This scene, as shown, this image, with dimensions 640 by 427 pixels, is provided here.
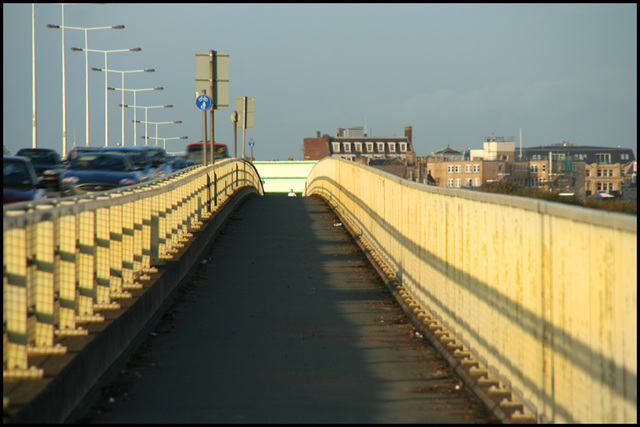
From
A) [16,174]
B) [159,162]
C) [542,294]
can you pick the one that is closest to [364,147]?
[159,162]

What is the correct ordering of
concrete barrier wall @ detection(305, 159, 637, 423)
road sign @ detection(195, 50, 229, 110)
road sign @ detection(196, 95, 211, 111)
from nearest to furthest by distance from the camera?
1. concrete barrier wall @ detection(305, 159, 637, 423)
2. road sign @ detection(196, 95, 211, 111)
3. road sign @ detection(195, 50, 229, 110)

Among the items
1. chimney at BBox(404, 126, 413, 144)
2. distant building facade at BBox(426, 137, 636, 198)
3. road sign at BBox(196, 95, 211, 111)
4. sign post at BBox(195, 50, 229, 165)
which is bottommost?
distant building facade at BBox(426, 137, 636, 198)

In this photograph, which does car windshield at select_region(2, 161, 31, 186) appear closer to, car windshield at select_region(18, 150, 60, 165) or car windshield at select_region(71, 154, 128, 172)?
car windshield at select_region(71, 154, 128, 172)

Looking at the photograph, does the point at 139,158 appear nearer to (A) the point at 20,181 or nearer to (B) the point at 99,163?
(B) the point at 99,163

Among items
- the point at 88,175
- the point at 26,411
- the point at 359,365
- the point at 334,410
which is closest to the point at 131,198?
the point at 359,365

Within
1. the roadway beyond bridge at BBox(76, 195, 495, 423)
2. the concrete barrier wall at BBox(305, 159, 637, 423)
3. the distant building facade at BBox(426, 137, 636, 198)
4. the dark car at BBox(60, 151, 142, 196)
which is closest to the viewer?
the concrete barrier wall at BBox(305, 159, 637, 423)

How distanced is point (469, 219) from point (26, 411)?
14.4 feet

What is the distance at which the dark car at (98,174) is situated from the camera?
76.7ft

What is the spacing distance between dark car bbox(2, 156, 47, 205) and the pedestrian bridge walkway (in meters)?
3.23

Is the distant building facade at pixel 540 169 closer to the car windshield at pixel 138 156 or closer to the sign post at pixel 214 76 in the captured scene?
the car windshield at pixel 138 156

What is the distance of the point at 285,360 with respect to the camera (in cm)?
839

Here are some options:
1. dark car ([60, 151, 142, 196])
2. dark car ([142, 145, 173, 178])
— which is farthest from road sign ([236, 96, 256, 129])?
dark car ([60, 151, 142, 196])

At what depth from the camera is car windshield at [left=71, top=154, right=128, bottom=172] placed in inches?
1011

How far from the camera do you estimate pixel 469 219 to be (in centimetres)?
810
